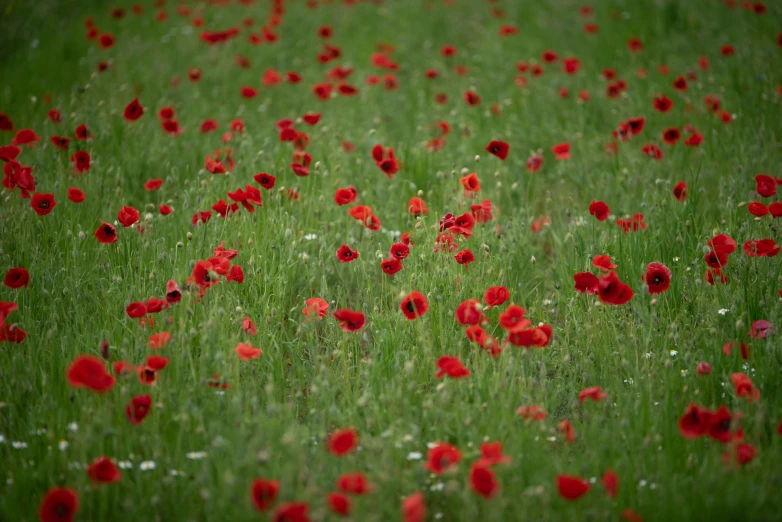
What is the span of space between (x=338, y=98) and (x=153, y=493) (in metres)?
4.12

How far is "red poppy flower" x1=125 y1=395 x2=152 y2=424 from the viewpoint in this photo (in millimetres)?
2014

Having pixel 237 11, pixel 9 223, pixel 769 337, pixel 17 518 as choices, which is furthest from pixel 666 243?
pixel 237 11

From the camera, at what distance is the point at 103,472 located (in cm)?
183

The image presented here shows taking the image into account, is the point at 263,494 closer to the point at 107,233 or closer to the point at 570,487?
the point at 570,487

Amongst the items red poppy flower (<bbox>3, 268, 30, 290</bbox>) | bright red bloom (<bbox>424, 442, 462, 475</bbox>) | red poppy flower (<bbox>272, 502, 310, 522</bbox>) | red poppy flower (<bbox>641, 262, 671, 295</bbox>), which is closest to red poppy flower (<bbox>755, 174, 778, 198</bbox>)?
red poppy flower (<bbox>641, 262, 671, 295</bbox>)

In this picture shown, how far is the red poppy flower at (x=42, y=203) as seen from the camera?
2.87m

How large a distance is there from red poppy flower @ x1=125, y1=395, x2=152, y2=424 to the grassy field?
0.04 feet

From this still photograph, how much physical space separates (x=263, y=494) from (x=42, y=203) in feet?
6.48

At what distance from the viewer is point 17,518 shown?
1849mm

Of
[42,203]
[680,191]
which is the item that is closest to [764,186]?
[680,191]

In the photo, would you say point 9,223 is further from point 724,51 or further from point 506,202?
point 724,51

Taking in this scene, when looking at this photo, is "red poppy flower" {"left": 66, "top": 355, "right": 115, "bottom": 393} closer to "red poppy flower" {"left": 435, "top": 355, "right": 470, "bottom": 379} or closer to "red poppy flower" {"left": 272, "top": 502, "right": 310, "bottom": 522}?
"red poppy flower" {"left": 272, "top": 502, "right": 310, "bottom": 522}

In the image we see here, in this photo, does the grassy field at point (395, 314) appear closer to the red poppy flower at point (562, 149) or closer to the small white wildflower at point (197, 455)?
the small white wildflower at point (197, 455)

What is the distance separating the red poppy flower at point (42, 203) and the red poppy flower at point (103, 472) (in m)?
1.47
